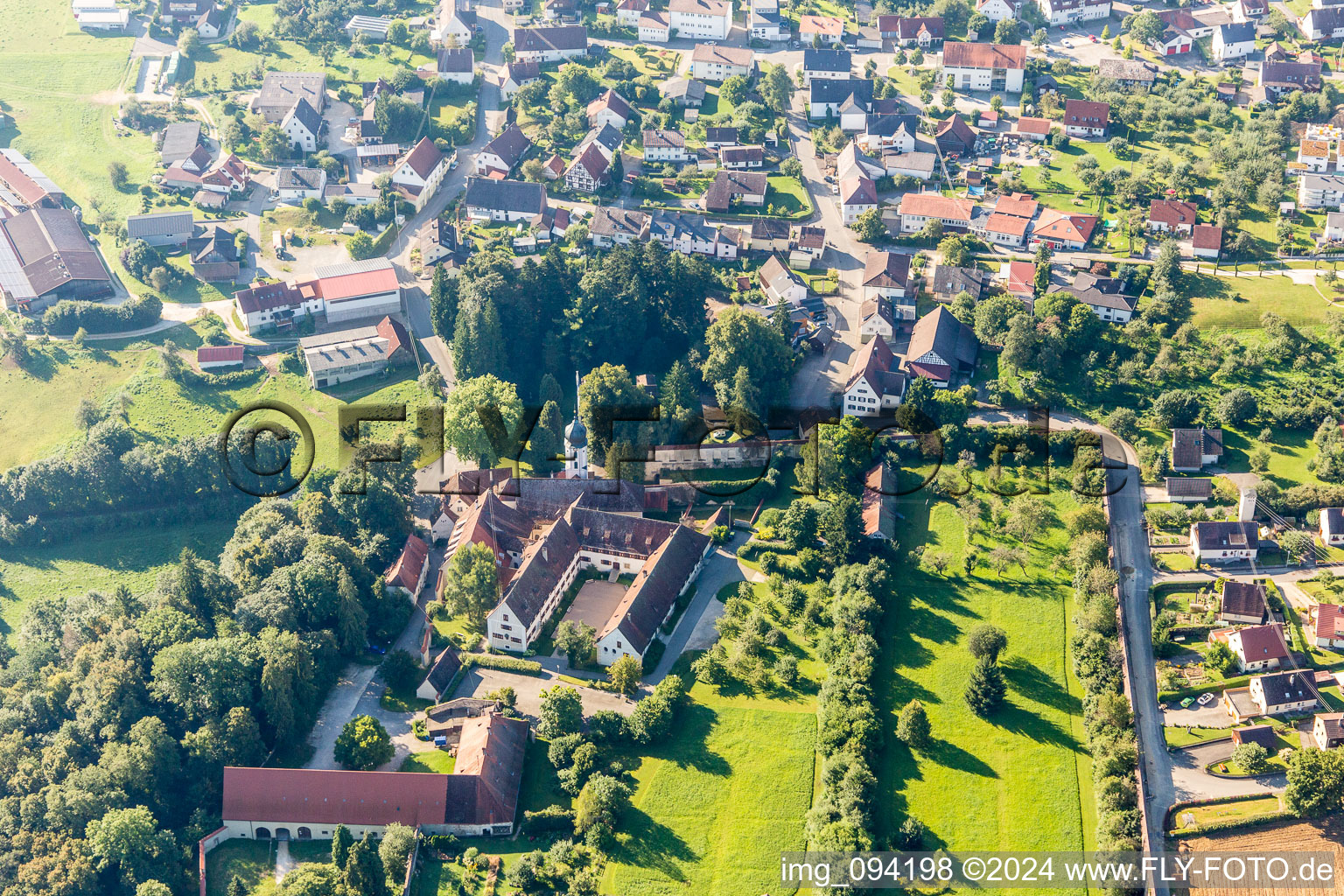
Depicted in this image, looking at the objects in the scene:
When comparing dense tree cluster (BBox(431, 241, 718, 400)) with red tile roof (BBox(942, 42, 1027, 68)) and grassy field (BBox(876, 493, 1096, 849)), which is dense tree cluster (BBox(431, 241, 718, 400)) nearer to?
grassy field (BBox(876, 493, 1096, 849))

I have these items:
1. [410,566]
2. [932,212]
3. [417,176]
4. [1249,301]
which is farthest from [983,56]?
[410,566]

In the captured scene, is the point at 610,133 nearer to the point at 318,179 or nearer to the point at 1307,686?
the point at 318,179

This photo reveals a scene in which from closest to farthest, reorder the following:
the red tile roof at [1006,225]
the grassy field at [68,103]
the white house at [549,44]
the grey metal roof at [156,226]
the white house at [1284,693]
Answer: the white house at [1284,693]
the red tile roof at [1006,225]
the grey metal roof at [156,226]
the grassy field at [68,103]
the white house at [549,44]

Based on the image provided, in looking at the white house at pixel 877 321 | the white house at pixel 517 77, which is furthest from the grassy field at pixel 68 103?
the white house at pixel 877 321

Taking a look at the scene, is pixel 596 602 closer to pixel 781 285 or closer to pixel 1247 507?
pixel 781 285

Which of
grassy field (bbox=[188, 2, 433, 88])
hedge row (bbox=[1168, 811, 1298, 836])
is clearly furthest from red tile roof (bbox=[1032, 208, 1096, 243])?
grassy field (bbox=[188, 2, 433, 88])

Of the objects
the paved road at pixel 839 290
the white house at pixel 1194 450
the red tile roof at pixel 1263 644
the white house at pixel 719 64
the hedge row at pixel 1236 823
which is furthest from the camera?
the white house at pixel 719 64

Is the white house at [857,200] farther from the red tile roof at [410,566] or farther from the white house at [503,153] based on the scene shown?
the red tile roof at [410,566]
